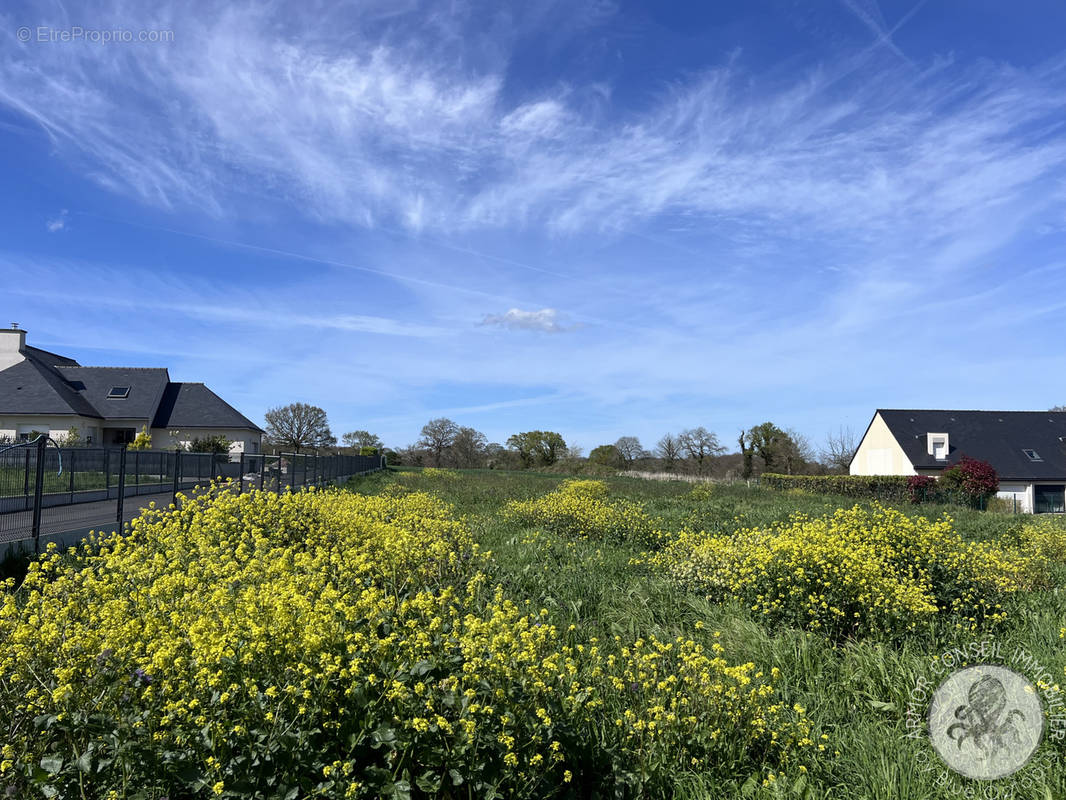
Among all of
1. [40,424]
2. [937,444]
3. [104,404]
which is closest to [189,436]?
[104,404]

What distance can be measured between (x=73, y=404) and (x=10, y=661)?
142 ft

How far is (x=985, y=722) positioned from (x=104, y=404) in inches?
1910

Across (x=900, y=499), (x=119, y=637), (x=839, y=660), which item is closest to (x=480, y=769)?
(x=119, y=637)

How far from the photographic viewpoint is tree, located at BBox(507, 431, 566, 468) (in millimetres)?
65875

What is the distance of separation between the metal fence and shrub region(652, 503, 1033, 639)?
6860mm

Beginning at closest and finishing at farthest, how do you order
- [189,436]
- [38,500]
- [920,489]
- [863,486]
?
1. [38,500]
2. [920,489]
3. [863,486]
4. [189,436]

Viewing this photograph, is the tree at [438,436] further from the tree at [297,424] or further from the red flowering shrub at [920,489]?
the red flowering shrub at [920,489]

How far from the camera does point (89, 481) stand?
13.0 meters

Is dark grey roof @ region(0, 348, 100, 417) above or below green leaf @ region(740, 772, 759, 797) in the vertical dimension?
above

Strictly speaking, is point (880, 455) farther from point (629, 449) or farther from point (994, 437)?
point (629, 449)

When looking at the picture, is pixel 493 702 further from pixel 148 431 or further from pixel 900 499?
pixel 148 431

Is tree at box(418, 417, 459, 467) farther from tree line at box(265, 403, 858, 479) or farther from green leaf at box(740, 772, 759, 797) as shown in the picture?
green leaf at box(740, 772, 759, 797)
